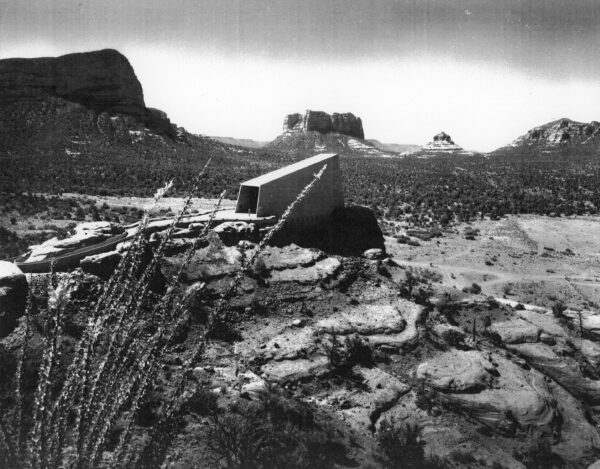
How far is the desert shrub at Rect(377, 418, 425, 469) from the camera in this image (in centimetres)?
730

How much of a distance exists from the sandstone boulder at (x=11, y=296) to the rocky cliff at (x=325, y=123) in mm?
125001

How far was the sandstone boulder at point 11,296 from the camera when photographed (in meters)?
8.18

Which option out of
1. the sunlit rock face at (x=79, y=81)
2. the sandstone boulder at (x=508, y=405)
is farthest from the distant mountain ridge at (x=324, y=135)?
the sandstone boulder at (x=508, y=405)

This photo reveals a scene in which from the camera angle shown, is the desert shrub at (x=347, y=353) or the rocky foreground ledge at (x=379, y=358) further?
the desert shrub at (x=347, y=353)

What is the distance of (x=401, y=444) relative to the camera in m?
7.59

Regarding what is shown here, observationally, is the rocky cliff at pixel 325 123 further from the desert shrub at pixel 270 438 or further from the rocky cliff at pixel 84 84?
the desert shrub at pixel 270 438

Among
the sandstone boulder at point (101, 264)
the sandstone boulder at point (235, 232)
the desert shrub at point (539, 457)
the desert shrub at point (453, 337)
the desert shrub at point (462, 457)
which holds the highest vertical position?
the sandstone boulder at point (235, 232)

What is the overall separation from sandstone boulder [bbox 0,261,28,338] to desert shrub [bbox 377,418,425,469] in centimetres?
781

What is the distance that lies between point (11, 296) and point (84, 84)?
70680 millimetres

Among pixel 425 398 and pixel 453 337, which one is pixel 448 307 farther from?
pixel 425 398

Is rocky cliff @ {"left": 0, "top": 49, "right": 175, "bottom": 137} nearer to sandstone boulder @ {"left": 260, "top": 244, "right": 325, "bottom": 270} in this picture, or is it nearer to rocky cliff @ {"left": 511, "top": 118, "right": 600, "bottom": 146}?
sandstone boulder @ {"left": 260, "top": 244, "right": 325, "bottom": 270}

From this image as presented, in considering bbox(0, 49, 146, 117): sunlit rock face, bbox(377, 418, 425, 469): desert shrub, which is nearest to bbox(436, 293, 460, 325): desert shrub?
bbox(377, 418, 425, 469): desert shrub

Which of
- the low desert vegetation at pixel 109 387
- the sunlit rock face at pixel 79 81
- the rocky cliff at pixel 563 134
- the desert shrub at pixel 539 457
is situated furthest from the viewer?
the rocky cliff at pixel 563 134

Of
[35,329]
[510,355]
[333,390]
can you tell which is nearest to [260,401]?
[333,390]
